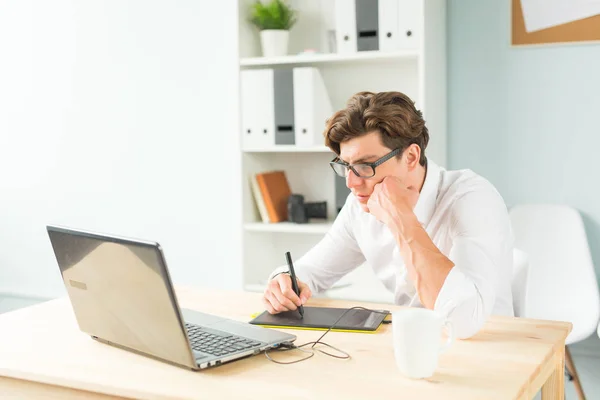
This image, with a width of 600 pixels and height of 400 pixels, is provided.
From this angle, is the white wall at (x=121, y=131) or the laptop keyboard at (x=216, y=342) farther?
the white wall at (x=121, y=131)

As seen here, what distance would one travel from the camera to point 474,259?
1.75 meters

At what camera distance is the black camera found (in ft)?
10.9

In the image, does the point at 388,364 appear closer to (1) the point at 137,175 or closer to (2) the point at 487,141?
(2) the point at 487,141

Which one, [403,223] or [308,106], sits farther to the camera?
[308,106]

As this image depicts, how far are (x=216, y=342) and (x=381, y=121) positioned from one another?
690mm

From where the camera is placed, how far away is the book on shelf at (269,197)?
332cm

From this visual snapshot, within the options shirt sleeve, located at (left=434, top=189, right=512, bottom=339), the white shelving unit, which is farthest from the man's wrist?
the white shelving unit

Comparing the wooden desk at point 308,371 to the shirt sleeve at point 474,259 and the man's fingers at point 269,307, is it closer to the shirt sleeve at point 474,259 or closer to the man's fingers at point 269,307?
the shirt sleeve at point 474,259

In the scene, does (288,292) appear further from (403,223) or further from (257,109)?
(257,109)

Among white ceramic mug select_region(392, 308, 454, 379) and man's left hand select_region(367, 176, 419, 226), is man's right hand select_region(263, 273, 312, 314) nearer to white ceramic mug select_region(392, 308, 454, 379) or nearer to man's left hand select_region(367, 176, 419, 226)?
man's left hand select_region(367, 176, 419, 226)

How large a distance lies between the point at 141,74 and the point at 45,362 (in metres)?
2.64

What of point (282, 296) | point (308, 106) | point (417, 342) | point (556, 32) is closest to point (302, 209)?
point (308, 106)

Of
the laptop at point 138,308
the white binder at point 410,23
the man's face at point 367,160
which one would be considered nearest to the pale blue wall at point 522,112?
the white binder at point 410,23

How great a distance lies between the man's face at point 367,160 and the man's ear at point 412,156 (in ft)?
0.06
